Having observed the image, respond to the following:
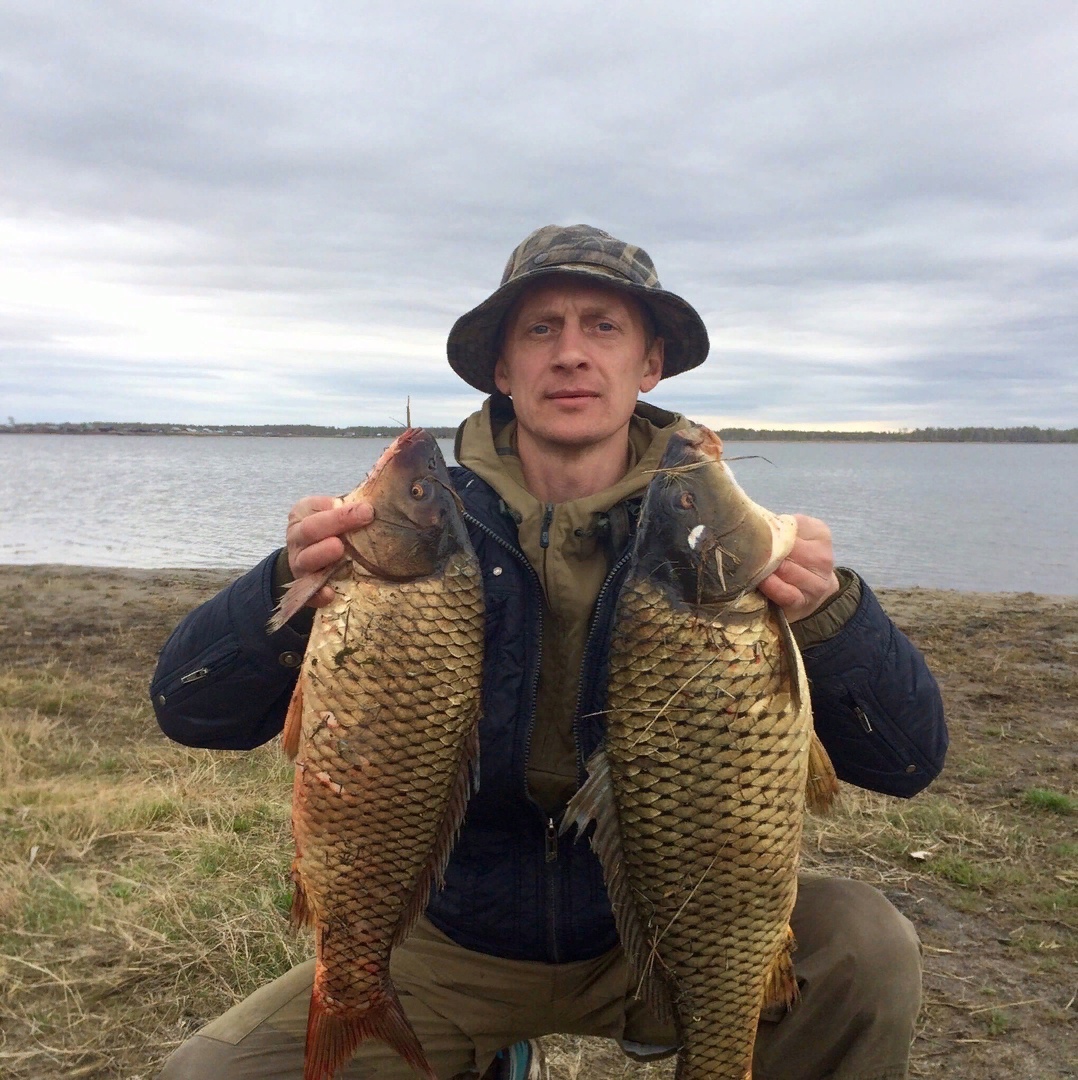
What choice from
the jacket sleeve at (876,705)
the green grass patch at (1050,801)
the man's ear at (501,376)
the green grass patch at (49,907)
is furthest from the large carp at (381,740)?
the green grass patch at (1050,801)

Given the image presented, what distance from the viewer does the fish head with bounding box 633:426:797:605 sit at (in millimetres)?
2217

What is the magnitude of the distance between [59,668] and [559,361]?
826 cm

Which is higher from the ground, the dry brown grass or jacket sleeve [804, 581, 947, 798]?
jacket sleeve [804, 581, 947, 798]

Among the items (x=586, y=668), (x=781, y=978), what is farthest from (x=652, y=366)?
(x=781, y=978)

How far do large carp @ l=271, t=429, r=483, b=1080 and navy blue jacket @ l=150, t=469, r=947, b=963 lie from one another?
30 cm

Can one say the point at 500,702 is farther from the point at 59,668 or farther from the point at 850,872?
the point at 59,668

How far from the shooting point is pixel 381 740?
7.59 feet

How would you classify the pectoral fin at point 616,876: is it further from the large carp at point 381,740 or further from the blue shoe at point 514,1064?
the blue shoe at point 514,1064

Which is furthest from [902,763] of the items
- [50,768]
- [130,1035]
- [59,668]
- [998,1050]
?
[59,668]

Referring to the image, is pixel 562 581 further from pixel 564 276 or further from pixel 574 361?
pixel 564 276

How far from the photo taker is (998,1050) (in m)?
3.31

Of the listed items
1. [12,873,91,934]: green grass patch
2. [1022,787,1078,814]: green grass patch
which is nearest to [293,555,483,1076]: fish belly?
[12,873,91,934]: green grass patch

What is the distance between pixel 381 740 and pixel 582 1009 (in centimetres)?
133

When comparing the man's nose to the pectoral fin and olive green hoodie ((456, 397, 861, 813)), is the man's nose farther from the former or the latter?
the pectoral fin
